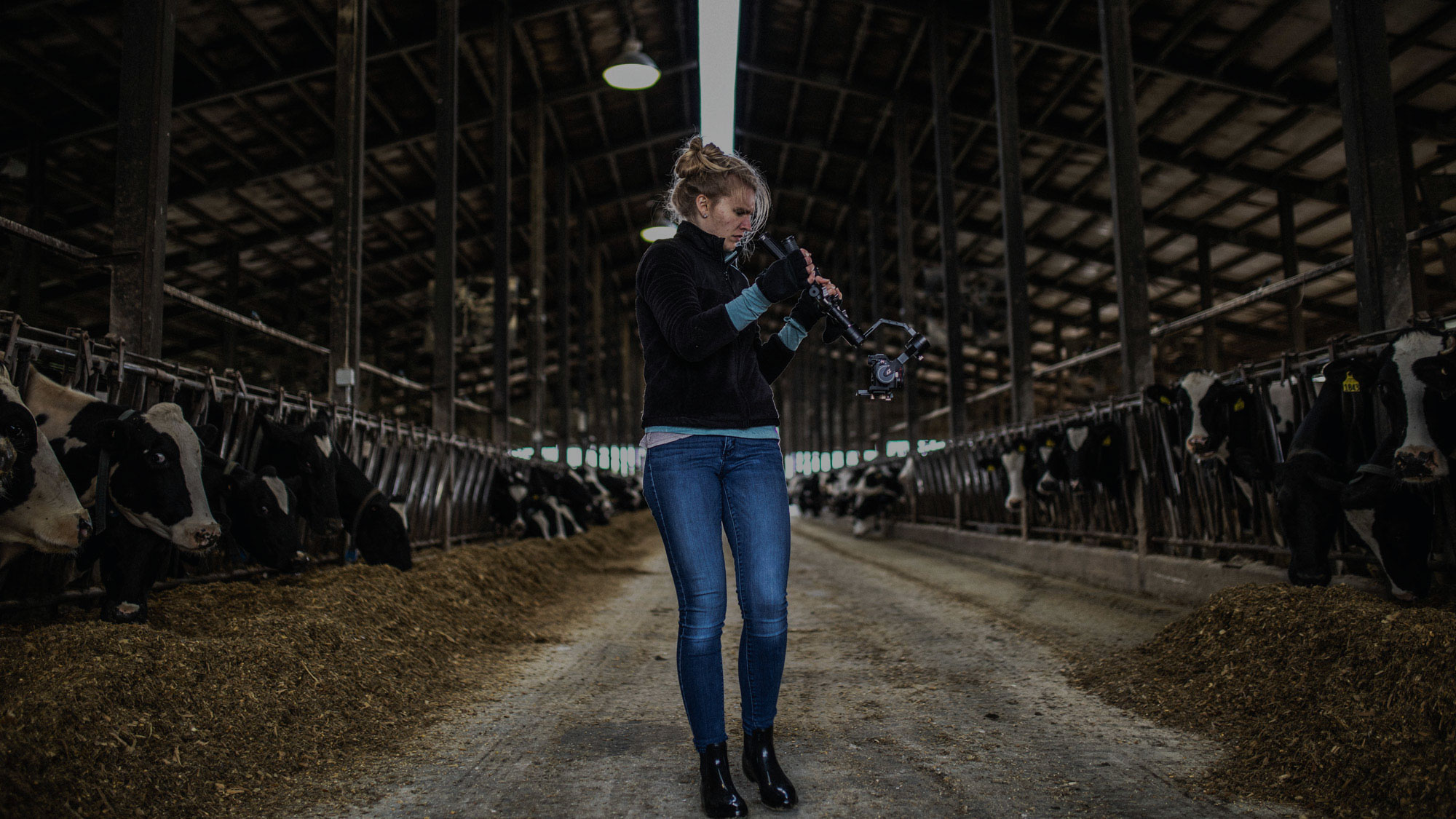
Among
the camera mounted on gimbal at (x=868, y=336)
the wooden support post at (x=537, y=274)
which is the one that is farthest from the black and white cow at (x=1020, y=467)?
the wooden support post at (x=537, y=274)

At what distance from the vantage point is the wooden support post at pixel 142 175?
4.90 m

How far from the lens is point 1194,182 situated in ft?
54.6

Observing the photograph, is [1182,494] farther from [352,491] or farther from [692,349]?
[352,491]

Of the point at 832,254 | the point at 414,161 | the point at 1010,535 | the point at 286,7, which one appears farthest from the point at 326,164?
the point at 832,254

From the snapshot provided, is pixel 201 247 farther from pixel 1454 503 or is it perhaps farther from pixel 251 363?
pixel 1454 503

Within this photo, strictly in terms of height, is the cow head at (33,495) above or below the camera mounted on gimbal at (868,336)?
below

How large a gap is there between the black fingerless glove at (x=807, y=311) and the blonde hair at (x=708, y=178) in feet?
1.21

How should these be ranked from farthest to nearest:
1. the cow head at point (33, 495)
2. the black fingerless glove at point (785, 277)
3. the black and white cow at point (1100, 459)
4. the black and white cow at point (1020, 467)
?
the black and white cow at point (1020, 467) → the black and white cow at point (1100, 459) → the cow head at point (33, 495) → the black fingerless glove at point (785, 277)

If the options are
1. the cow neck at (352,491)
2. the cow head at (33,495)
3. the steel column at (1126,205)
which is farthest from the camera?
the steel column at (1126,205)

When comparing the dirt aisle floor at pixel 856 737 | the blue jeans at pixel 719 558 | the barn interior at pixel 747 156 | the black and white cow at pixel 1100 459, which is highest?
the barn interior at pixel 747 156

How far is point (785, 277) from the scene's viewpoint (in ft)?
7.19

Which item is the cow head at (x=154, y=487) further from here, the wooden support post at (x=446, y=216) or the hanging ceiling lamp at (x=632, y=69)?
the hanging ceiling lamp at (x=632, y=69)

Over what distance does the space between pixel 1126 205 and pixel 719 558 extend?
787cm

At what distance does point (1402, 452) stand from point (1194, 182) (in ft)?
49.1
